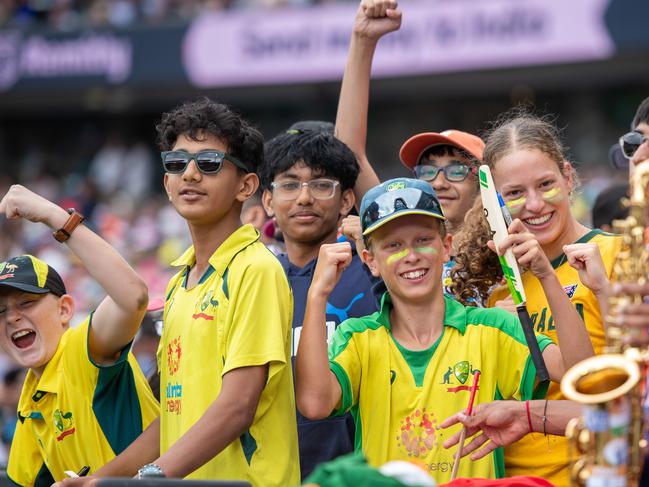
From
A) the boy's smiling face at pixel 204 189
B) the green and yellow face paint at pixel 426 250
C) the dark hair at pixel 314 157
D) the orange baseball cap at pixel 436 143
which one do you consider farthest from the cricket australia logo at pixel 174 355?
the orange baseball cap at pixel 436 143

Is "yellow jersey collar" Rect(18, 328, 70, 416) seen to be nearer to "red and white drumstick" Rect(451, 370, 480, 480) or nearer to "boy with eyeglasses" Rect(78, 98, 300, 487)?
"boy with eyeglasses" Rect(78, 98, 300, 487)

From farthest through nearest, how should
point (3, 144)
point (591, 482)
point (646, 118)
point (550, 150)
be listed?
point (3, 144), point (646, 118), point (550, 150), point (591, 482)

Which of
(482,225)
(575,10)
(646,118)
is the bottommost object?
(482,225)

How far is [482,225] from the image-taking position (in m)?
4.42

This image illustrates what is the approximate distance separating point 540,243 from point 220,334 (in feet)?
4.27

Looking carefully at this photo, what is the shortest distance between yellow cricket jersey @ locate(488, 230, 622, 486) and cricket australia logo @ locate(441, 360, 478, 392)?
13.3 inches

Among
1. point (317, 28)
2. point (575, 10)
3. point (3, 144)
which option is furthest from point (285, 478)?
point (3, 144)

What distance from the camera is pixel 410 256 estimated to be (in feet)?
12.8

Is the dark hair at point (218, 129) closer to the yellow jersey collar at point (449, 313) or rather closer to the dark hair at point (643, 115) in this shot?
the yellow jersey collar at point (449, 313)

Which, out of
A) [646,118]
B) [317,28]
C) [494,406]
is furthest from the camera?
[317,28]

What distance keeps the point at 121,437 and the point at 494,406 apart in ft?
5.50

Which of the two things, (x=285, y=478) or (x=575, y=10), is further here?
(x=575, y=10)

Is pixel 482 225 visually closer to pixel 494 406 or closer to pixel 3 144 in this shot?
pixel 494 406

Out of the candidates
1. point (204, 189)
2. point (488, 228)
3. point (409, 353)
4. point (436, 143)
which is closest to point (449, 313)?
point (409, 353)
